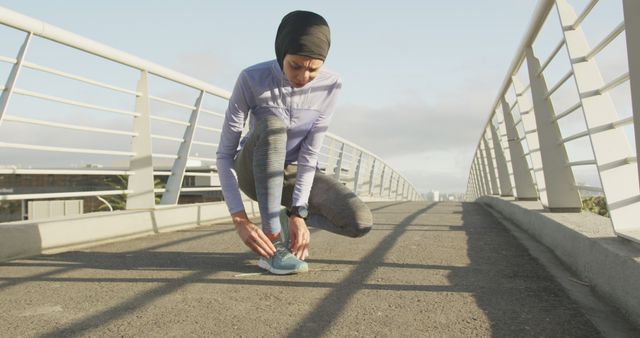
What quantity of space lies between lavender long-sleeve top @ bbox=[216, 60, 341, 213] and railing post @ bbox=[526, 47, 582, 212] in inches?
74.7

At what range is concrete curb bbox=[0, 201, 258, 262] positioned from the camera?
11.1ft

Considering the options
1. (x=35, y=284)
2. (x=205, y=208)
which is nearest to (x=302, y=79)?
(x=35, y=284)

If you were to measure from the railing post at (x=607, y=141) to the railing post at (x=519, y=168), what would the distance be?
2823mm


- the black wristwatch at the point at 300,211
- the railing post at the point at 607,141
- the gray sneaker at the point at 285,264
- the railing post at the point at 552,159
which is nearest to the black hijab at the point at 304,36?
the black wristwatch at the point at 300,211

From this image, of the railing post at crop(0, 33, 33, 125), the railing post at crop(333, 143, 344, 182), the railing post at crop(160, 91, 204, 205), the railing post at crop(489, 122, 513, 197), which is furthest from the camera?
the railing post at crop(333, 143, 344, 182)

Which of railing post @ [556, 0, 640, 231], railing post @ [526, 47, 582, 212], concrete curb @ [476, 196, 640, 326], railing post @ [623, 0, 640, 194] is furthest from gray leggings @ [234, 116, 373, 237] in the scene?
railing post @ [526, 47, 582, 212]

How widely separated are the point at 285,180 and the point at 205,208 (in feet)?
9.73

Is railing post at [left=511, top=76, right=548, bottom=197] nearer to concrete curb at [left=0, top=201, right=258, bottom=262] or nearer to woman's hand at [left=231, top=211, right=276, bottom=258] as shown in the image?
woman's hand at [left=231, top=211, right=276, bottom=258]

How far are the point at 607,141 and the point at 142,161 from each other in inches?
151

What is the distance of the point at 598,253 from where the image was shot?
239 centimetres

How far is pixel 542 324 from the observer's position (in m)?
1.94

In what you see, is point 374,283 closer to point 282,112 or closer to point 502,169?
point 282,112

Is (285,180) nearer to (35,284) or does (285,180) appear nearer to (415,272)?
(415,272)

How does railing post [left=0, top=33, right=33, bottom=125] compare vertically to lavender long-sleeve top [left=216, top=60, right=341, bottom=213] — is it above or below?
above
